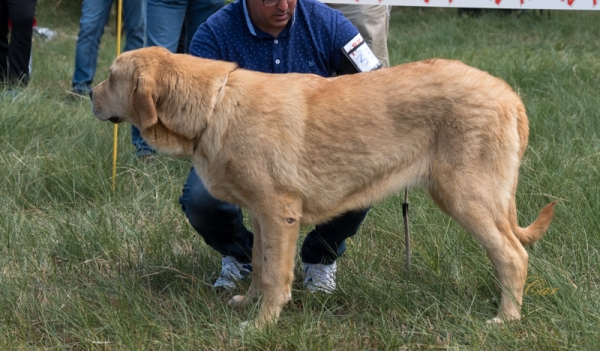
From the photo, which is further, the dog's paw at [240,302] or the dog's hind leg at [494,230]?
the dog's paw at [240,302]

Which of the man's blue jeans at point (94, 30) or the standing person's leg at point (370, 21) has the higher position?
the standing person's leg at point (370, 21)

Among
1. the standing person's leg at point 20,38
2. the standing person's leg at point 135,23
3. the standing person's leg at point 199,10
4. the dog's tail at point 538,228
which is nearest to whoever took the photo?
the dog's tail at point 538,228

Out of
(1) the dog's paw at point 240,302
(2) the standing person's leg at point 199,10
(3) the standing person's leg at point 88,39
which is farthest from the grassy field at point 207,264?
(3) the standing person's leg at point 88,39

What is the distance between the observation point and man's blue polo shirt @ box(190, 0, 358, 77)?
12.1ft

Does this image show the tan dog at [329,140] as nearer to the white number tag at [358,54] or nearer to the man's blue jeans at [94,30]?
the white number tag at [358,54]

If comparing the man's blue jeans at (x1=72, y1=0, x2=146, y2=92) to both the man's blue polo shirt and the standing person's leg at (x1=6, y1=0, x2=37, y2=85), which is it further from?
the man's blue polo shirt

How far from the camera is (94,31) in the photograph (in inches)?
279

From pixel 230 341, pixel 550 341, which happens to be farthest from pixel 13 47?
pixel 550 341

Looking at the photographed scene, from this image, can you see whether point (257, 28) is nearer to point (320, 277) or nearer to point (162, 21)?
point (320, 277)

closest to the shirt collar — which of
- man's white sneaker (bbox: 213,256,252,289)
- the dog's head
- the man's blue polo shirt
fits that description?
the man's blue polo shirt

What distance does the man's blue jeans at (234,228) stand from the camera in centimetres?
363

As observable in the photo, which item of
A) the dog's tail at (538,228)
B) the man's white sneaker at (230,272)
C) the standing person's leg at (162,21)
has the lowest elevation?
the man's white sneaker at (230,272)

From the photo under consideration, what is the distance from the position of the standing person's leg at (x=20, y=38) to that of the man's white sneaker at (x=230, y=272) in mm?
3860

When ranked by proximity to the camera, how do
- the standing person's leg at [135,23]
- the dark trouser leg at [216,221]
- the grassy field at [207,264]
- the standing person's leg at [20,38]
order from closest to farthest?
the grassy field at [207,264] → the dark trouser leg at [216,221] → the standing person's leg at [135,23] → the standing person's leg at [20,38]
